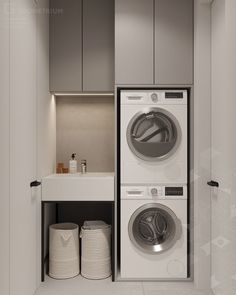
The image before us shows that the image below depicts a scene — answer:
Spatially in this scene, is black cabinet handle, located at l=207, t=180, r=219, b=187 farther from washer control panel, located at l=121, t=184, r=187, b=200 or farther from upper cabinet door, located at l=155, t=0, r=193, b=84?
upper cabinet door, located at l=155, t=0, r=193, b=84

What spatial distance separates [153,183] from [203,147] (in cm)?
55

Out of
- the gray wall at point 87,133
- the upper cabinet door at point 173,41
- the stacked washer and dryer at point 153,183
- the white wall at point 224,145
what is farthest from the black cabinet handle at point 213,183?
the gray wall at point 87,133

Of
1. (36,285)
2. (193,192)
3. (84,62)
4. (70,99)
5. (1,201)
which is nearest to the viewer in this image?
(1,201)

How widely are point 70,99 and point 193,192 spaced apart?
66.8 inches

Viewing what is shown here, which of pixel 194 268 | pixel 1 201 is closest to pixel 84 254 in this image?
pixel 194 268

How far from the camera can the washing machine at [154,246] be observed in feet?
9.18

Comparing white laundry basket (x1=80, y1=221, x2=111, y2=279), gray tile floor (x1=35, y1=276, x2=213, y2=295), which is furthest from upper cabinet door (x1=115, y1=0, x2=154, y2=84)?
gray tile floor (x1=35, y1=276, x2=213, y2=295)

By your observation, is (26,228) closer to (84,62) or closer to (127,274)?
(127,274)

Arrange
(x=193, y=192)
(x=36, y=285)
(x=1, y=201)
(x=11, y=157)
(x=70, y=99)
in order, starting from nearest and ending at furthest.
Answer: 1. (x=1, y=201)
2. (x=11, y=157)
3. (x=36, y=285)
4. (x=193, y=192)
5. (x=70, y=99)

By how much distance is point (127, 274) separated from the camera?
2.79 m

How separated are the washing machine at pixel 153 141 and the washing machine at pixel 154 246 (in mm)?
111

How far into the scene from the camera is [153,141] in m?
2.82

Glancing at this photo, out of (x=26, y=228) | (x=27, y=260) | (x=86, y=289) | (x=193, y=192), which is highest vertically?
(x=193, y=192)

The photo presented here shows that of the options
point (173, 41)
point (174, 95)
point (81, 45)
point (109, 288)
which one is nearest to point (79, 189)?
point (109, 288)
